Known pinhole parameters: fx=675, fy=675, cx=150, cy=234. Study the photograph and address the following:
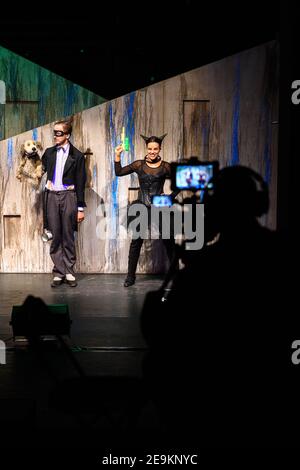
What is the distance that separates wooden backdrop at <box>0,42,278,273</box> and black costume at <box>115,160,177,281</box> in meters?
0.73

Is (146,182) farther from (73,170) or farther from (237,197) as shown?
(237,197)

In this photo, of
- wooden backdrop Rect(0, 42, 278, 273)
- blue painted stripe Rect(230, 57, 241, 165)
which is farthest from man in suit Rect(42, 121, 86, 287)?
blue painted stripe Rect(230, 57, 241, 165)

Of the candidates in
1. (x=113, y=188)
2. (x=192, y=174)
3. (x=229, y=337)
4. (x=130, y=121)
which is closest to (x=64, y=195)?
(x=113, y=188)

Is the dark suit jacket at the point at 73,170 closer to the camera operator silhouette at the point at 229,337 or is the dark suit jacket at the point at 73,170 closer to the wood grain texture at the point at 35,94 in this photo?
the wood grain texture at the point at 35,94

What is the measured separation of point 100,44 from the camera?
26.6 ft

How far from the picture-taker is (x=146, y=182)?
22.3 ft

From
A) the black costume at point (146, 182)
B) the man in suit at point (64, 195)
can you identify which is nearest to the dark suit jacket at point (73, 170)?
the man in suit at point (64, 195)

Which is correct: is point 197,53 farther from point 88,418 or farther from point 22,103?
point 88,418

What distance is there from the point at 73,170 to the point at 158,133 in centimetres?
115

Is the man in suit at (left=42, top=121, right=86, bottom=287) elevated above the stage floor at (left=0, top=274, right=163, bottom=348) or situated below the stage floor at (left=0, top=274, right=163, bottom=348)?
above

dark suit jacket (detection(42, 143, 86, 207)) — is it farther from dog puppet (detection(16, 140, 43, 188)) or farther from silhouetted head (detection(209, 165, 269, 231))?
silhouetted head (detection(209, 165, 269, 231))

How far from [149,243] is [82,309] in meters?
2.00

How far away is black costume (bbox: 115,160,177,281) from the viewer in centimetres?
676

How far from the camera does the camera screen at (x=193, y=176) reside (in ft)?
9.68
